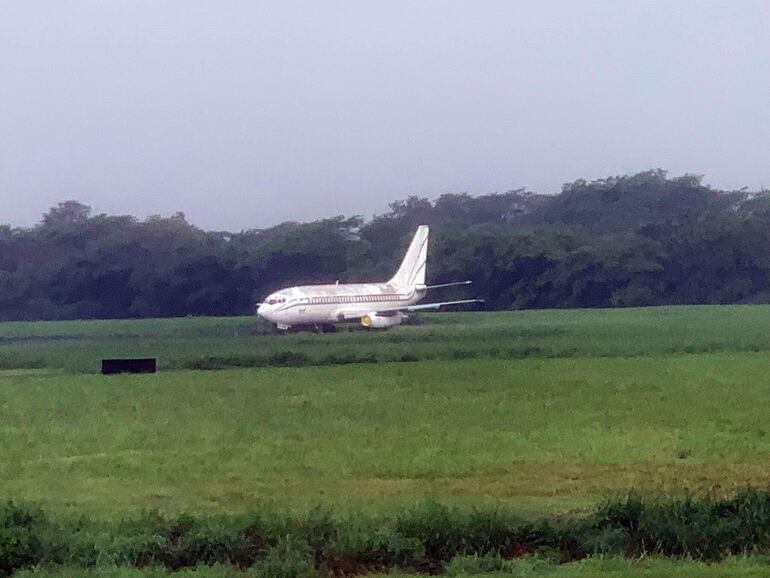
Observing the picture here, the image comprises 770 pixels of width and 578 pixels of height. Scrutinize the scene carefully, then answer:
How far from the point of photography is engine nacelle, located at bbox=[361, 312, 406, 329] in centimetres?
3862

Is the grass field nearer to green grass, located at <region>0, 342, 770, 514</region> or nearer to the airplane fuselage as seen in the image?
green grass, located at <region>0, 342, 770, 514</region>

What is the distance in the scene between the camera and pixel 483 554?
816cm

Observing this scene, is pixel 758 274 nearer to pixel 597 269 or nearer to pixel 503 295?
pixel 597 269

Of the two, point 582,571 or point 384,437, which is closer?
point 582,571

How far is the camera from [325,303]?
3847 cm

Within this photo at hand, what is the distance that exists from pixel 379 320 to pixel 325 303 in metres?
1.88

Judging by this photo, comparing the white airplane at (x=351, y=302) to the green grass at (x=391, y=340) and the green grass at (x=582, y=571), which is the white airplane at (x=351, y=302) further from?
the green grass at (x=582, y=571)

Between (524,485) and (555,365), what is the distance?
12304 mm

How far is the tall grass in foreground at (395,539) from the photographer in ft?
25.8

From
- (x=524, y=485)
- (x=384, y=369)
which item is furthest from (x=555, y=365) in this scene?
(x=524, y=485)

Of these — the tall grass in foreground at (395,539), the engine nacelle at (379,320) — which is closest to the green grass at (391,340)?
the engine nacelle at (379,320)

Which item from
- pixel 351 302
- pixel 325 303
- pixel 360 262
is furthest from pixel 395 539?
pixel 360 262

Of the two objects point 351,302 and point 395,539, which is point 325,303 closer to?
point 351,302

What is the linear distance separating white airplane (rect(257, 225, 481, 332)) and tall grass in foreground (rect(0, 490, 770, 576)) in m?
28.9
